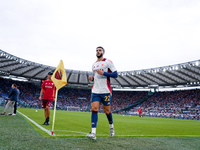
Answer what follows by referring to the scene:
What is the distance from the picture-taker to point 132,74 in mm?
42062

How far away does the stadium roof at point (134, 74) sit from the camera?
3356 centimetres

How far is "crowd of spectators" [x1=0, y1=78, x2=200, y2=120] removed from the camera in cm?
3444

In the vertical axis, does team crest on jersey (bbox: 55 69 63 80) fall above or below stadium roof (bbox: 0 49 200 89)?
below

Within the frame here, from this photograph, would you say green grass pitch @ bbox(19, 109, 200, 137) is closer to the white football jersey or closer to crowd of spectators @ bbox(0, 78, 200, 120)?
the white football jersey

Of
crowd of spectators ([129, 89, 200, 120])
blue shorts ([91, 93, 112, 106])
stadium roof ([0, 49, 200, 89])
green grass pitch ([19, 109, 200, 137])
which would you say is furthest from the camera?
stadium roof ([0, 49, 200, 89])


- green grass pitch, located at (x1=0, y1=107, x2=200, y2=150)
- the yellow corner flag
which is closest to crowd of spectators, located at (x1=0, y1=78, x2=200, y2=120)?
green grass pitch, located at (x1=0, y1=107, x2=200, y2=150)

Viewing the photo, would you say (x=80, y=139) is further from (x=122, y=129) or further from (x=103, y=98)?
(x=122, y=129)

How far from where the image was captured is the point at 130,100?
1945 inches

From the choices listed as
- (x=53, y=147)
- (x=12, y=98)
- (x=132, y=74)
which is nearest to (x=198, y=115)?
(x=132, y=74)

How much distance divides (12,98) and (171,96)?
4180 centimetres

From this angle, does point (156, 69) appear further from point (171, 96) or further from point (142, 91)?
point (142, 91)

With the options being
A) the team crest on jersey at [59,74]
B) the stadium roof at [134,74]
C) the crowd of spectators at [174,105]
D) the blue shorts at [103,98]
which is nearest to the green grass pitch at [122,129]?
the blue shorts at [103,98]

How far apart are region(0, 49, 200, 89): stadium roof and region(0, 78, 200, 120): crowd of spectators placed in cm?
351

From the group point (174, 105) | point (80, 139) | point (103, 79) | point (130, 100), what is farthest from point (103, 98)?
point (130, 100)
